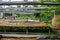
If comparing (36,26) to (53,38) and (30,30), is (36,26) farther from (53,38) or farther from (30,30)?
(53,38)

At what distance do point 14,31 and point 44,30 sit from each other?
0.54 meters

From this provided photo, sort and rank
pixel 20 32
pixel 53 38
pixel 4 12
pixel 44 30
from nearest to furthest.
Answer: pixel 53 38
pixel 44 30
pixel 20 32
pixel 4 12

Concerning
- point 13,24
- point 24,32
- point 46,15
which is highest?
point 46,15

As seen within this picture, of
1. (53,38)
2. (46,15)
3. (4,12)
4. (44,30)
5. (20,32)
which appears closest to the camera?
(53,38)

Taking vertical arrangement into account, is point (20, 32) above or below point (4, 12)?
below

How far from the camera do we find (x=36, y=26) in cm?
279

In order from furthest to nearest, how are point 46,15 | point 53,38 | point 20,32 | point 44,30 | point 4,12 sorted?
point 4,12, point 20,32, point 44,30, point 46,15, point 53,38

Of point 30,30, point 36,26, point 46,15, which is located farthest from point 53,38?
point 30,30

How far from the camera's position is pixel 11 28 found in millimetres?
2926

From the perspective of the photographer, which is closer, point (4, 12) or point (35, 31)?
point (35, 31)

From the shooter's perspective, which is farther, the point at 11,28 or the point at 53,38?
the point at 11,28

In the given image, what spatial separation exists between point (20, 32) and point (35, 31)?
10.9 inches

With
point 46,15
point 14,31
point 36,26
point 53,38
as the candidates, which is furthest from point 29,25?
point 53,38

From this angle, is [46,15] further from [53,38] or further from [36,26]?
[36,26]
